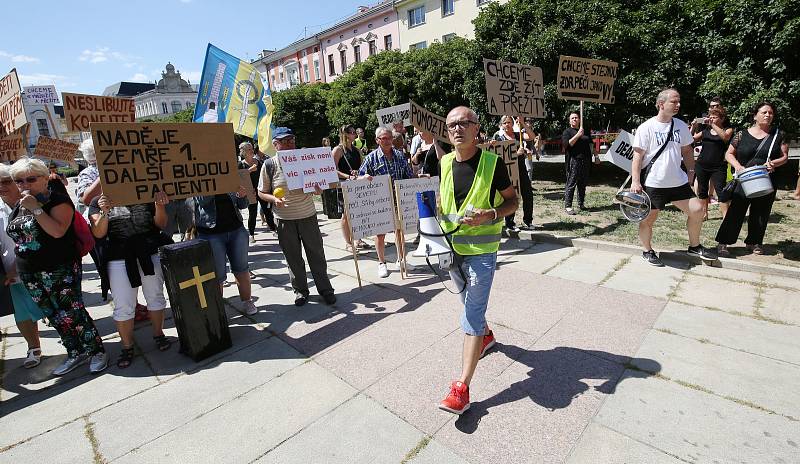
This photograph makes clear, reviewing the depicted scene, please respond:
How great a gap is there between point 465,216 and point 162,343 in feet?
10.3

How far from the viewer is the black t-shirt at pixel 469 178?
8.33 feet

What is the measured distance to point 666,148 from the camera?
4.73 m

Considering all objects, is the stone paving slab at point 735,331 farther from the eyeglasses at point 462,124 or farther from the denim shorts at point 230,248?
the denim shorts at point 230,248

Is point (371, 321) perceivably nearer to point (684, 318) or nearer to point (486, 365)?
point (486, 365)

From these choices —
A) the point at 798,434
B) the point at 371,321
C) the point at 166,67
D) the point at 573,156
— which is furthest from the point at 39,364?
the point at 166,67

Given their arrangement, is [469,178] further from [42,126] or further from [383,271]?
[42,126]

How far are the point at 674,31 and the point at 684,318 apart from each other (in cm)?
1065

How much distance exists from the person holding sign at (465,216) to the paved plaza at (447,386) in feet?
1.46

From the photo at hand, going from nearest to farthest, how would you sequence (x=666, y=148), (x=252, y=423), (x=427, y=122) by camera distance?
(x=252, y=423) < (x=666, y=148) < (x=427, y=122)

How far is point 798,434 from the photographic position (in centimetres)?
225

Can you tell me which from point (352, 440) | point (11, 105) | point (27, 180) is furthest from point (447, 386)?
point (11, 105)

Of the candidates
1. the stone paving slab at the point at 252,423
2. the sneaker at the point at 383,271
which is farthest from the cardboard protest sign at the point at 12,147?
the stone paving slab at the point at 252,423

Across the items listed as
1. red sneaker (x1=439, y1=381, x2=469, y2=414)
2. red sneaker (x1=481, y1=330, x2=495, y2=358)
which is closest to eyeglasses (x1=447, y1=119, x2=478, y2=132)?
red sneaker (x1=439, y1=381, x2=469, y2=414)

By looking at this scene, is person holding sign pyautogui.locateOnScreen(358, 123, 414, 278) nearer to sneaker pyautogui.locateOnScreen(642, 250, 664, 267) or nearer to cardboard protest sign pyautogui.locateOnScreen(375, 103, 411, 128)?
cardboard protest sign pyautogui.locateOnScreen(375, 103, 411, 128)
